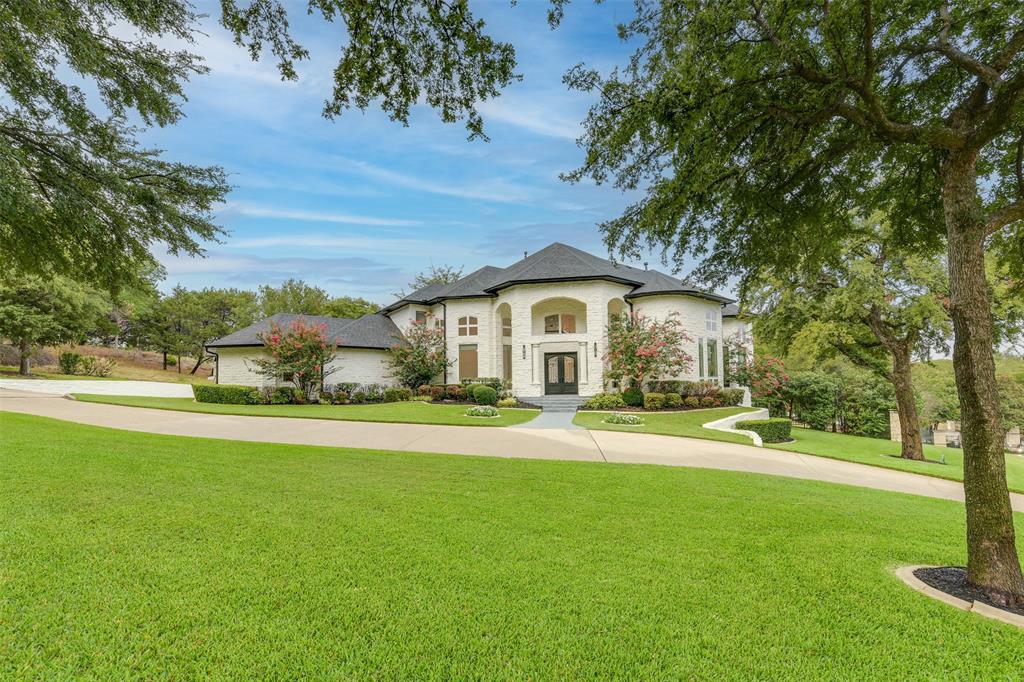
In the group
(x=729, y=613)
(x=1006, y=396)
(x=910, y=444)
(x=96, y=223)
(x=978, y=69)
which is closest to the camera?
(x=729, y=613)


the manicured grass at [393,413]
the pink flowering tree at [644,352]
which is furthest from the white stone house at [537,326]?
the manicured grass at [393,413]

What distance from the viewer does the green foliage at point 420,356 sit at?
23797mm

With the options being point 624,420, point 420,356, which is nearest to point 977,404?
point 624,420

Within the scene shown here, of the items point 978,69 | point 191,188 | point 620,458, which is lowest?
point 620,458

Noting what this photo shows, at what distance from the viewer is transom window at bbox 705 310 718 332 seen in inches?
891

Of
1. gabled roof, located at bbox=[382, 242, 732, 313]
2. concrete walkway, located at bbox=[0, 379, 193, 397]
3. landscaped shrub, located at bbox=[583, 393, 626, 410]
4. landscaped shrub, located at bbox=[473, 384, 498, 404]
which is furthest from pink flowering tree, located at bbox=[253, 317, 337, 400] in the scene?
→ landscaped shrub, located at bbox=[583, 393, 626, 410]

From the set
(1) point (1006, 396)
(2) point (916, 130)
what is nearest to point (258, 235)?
(2) point (916, 130)

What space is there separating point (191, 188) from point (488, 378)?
52.9 ft

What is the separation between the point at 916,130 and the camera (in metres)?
4.14

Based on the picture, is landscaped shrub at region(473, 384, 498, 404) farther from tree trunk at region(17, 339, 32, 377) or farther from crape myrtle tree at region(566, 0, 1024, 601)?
tree trunk at region(17, 339, 32, 377)

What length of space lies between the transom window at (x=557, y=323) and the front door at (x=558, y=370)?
5.10ft

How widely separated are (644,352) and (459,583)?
1697 cm

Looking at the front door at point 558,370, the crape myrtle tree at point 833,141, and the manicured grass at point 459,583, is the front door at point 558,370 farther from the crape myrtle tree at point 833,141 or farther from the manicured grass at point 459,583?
the manicured grass at point 459,583

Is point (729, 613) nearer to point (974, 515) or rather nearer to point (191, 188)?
point (974, 515)
